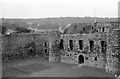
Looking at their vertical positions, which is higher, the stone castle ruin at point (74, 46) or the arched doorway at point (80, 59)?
the stone castle ruin at point (74, 46)

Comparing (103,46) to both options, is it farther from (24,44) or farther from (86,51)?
(24,44)

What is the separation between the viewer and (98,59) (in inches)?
1070

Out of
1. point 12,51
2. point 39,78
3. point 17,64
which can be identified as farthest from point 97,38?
point 12,51

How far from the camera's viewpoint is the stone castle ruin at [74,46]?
23703 mm

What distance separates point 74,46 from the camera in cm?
3031

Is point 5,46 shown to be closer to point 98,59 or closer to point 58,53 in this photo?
point 58,53

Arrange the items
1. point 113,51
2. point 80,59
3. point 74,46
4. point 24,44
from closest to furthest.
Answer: point 113,51
point 80,59
point 74,46
point 24,44

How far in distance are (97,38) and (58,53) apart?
27.7 ft

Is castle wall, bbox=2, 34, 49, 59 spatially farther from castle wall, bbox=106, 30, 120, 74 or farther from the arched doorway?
castle wall, bbox=106, 30, 120, 74

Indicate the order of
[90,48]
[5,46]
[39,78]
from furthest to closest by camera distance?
[5,46] → [90,48] → [39,78]

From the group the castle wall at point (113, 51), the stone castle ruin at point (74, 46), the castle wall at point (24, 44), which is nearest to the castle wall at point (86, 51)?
the stone castle ruin at point (74, 46)

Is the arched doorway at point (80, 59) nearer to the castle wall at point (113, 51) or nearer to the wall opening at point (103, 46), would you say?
the wall opening at point (103, 46)

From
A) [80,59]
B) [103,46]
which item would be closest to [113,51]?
[103,46]

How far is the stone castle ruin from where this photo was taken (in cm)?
2370
